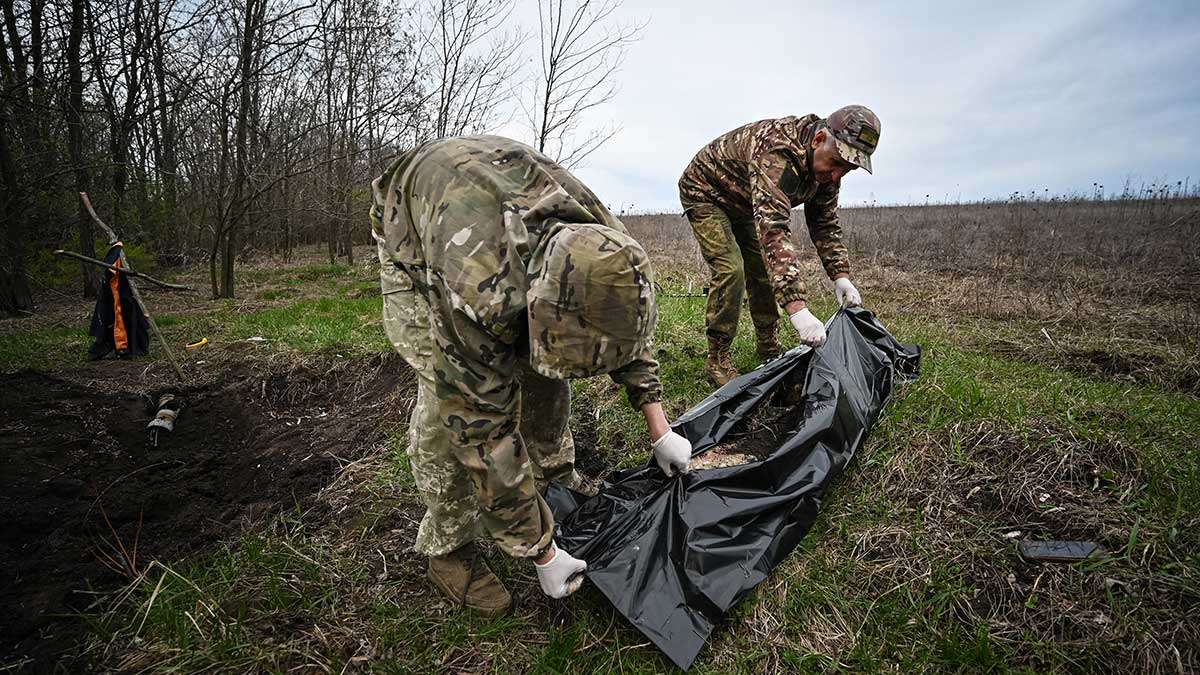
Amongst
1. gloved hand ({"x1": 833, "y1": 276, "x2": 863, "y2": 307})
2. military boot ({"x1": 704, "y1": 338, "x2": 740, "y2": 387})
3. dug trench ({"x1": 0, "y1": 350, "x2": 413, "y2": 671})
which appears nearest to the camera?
dug trench ({"x1": 0, "y1": 350, "x2": 413, "y2": 671})

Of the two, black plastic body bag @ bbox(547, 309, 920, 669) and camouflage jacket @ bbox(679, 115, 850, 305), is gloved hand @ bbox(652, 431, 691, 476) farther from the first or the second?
camouflage jacket @ bbox(679, 115, 850, 305)

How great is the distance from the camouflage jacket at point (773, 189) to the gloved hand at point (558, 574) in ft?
5.64

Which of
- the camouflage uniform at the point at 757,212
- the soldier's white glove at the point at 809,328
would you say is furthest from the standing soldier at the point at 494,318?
Answer: the camouflage uniform at the point at 757,212

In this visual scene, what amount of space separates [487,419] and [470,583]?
0.71 metres

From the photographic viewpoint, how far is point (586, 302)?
123 cm

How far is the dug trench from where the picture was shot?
6.07 feet

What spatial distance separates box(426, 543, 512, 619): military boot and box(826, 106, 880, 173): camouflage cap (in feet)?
8.18

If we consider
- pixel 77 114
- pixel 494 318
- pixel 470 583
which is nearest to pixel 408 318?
pixel 494 318

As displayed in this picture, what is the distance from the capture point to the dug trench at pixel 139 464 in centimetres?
185

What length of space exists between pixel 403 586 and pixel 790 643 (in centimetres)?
132

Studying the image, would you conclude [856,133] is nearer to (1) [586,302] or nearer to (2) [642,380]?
(2) [642,380]

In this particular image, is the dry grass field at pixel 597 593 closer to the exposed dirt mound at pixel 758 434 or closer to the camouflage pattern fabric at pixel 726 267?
the exposed dirt mound at pixel 758 434

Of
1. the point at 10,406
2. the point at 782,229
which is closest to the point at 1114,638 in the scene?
the point at 782,229

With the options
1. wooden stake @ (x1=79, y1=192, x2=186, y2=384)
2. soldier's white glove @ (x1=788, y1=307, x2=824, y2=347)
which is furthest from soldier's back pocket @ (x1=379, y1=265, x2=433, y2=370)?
wooden stake @ (x1=79, y1=192, x2=186, y2=384)
